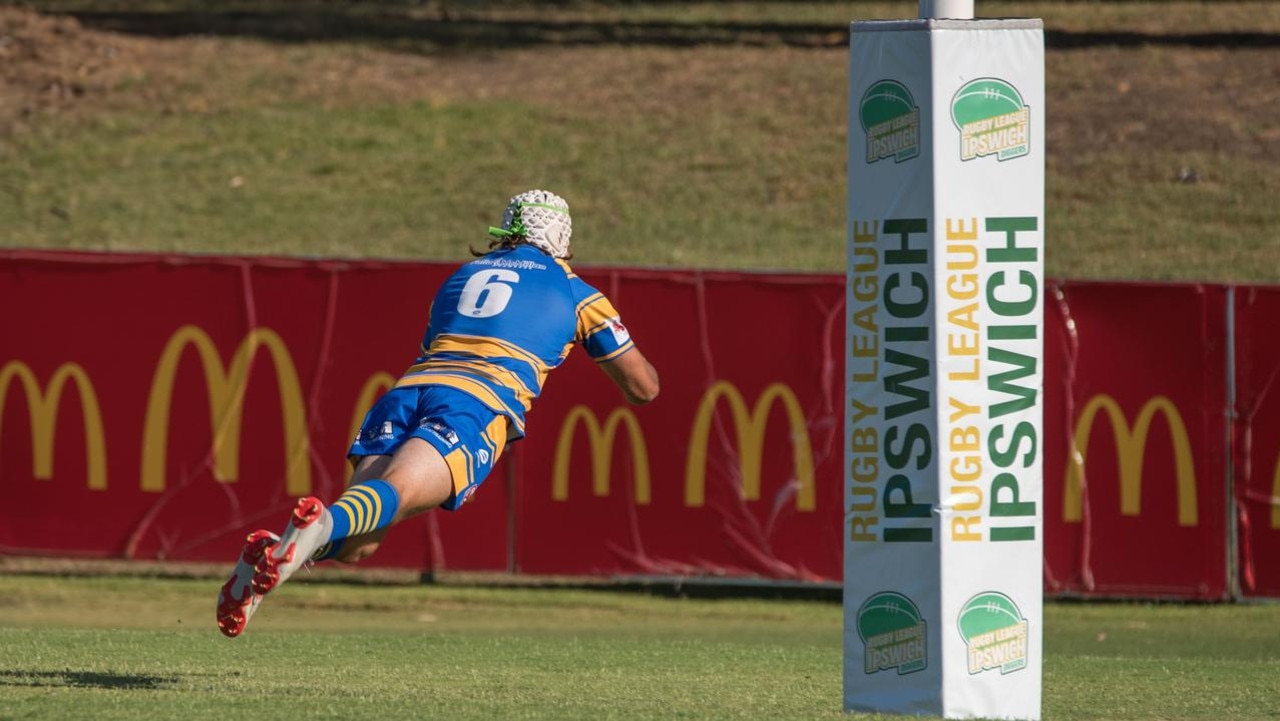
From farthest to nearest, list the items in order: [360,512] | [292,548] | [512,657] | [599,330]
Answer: [512,657] < [599,330] < [360,512] < [292,548]

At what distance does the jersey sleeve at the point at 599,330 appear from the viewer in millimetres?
7176

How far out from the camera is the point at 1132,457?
1268 centimetres

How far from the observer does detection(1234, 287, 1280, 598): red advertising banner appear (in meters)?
12.6

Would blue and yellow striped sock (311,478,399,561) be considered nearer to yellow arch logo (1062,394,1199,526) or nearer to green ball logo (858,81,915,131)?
green ball logo (858,81,915,131)

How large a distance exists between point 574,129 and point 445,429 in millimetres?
17683

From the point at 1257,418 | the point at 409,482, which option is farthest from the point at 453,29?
the point at 409,482

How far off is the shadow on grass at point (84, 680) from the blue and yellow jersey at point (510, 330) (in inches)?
61.6

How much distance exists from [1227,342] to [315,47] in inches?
727

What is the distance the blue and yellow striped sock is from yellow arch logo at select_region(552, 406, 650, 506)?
659 cm

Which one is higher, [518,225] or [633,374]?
[518,225]

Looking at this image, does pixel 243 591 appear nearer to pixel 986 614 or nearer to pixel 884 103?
pixel 986 614

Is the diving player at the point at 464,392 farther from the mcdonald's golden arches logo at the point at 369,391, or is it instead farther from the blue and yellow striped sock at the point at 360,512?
the mcdonald's golden arches logo at the point at 369,391

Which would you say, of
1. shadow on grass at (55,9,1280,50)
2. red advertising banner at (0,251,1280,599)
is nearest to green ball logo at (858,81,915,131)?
red advertising banner at (0,251,1280,599)

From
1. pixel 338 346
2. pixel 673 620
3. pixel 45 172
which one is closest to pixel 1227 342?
pixel 673 620
